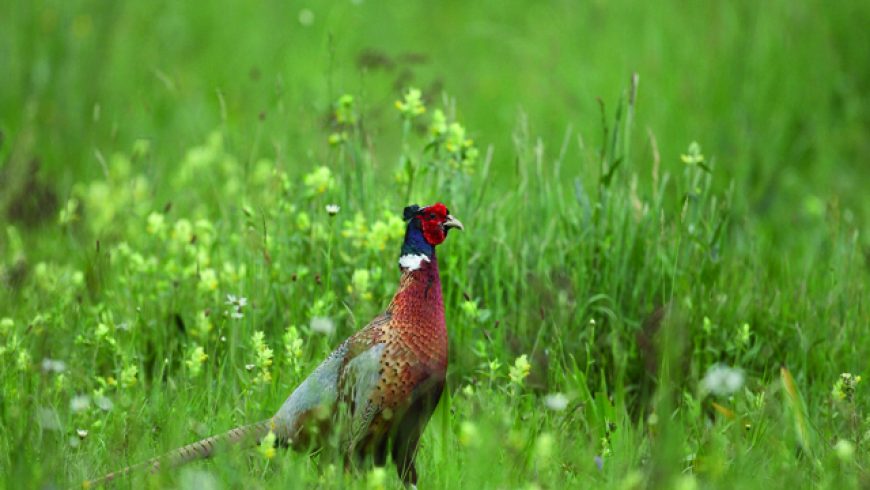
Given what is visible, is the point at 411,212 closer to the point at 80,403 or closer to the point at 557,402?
the point at 557,402

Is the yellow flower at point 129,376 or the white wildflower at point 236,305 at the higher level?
the white wildflower at point 236,305

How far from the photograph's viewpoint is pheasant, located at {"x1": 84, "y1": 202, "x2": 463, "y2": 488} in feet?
11.8

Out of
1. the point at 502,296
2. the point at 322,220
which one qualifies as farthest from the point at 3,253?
the point at 502,296

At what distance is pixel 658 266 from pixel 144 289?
6.37 ft

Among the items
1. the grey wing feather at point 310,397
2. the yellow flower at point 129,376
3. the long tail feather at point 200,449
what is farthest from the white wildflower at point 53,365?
the grey wing feather at point 310,397

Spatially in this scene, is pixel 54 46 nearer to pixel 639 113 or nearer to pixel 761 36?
pixel 639 113

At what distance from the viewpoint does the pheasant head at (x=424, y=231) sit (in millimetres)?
3764

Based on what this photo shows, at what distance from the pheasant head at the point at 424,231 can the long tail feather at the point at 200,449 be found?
0.63 meters

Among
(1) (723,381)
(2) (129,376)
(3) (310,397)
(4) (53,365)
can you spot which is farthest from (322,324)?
(1) (723,381)

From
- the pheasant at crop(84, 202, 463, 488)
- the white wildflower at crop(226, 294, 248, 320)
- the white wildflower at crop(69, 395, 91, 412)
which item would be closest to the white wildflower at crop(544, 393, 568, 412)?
the pheasant at crop(84, 202, 463, 488)

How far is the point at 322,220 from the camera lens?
4996mm

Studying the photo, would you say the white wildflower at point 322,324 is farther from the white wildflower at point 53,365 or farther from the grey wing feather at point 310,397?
the white wildflower at point 53,365

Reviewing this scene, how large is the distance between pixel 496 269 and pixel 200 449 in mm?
1546

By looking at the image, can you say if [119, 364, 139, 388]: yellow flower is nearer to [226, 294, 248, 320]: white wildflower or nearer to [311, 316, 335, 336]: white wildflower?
[226, 294, 248, 320]: white wildflower
